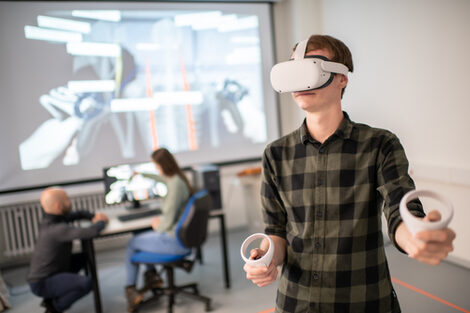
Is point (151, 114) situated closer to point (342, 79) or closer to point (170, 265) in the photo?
point (170, 265)

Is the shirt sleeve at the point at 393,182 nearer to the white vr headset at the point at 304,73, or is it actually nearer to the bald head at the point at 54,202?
the white vr headset at the point at 304,73

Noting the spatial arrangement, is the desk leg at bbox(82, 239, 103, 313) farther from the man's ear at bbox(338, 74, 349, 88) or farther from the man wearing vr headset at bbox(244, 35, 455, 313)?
the man's ear at bbox(338, 74, 349, 88)

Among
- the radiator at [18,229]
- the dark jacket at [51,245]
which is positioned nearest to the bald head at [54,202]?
the dark jacket at [51,245]

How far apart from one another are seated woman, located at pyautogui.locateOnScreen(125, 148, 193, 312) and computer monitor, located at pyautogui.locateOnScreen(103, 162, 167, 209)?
0.43 metres

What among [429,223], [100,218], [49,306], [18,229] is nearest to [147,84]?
[100,218]

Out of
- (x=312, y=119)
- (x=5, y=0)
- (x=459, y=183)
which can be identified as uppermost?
(x=5, y=0)

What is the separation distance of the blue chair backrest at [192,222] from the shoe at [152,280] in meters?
0.46

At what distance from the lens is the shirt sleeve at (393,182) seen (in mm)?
874

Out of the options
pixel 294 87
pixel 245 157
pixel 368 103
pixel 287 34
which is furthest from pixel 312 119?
pixel 287 34

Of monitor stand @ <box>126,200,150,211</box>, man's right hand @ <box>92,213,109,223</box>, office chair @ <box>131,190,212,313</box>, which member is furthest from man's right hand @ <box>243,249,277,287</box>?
monitor stand @ <box>126,200,150,211</box>

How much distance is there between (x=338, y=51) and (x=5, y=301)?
3384mm

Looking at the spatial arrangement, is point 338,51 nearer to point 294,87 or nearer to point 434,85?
point 294,87

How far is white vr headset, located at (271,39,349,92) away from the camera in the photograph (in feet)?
3.24

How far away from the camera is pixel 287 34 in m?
5.23
